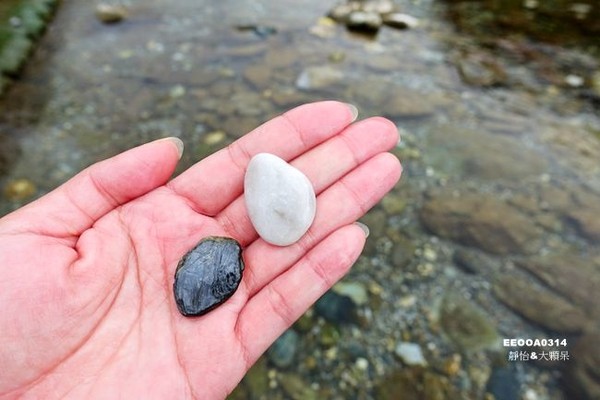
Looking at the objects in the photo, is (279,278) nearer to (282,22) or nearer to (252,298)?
(252,298)

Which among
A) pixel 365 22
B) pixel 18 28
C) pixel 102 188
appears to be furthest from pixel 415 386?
pixel 18 28

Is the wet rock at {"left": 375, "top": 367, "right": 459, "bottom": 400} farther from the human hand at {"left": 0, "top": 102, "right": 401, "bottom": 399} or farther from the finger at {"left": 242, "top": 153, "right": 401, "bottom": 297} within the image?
the finger at {"left": 242, "top": 153, "right": 401, "bottom": 297}

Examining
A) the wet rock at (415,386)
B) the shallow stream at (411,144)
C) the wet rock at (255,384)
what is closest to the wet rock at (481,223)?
the shallow stream at (411,144)

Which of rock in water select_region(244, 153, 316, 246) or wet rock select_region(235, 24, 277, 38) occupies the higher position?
rock in water select_region(244, 153, 316, 246)

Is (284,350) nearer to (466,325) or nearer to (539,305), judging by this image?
(466,325)

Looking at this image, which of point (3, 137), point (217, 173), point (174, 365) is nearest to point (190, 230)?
point (217, 173)

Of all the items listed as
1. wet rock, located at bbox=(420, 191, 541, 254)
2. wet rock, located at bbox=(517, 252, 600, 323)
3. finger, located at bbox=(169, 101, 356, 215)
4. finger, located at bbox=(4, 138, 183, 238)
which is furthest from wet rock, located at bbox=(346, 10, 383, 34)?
finger, located at bbox=(4, 138, 183, 238)

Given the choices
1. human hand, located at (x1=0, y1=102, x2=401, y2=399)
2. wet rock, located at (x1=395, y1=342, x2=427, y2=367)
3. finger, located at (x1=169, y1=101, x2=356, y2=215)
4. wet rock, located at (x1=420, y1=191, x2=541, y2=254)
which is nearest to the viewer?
human hand, located at (x1=0, y1=102, x2=401, y2=399)
